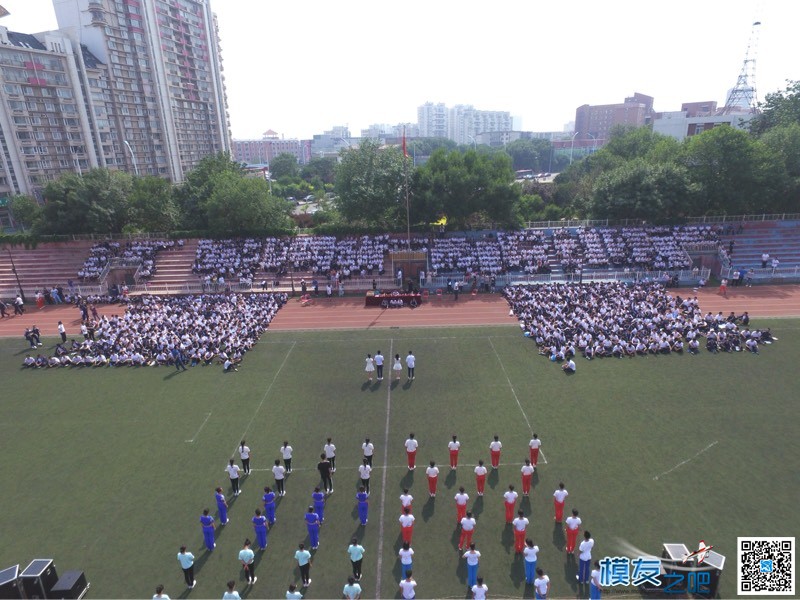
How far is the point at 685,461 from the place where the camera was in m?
13.0

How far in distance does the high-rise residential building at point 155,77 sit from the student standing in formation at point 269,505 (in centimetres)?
6200

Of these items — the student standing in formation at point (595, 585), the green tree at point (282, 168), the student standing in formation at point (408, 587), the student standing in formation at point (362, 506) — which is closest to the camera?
the student standing in formation at point (408, 587)

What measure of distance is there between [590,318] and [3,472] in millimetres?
23330

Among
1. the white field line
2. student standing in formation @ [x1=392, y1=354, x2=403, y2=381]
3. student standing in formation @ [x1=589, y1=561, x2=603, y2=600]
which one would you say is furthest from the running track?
student standing in formation @ [x1=589, y1=561, x2=603, y2=600]

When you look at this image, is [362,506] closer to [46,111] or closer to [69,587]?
[69,587]

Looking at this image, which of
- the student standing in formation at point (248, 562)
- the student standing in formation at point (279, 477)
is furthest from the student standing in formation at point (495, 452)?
the student standing in formation at point (248, 562)

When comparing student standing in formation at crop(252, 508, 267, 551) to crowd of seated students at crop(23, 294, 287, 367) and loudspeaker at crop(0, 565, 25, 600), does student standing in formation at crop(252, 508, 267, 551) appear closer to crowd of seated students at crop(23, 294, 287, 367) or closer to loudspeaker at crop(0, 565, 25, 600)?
loudspeaker at crop(0, 565, 25, 600)

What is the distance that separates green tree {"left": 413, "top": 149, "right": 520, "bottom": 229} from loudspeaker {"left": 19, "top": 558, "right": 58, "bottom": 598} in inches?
1228

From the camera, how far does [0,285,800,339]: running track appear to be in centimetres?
2548

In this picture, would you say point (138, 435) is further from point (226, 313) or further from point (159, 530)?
point (226, 313)

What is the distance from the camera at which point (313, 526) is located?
10.2 m

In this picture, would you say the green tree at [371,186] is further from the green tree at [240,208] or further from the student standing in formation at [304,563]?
the student standing in formation at [304,563]

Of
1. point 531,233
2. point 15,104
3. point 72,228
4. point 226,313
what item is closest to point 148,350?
point 226,313

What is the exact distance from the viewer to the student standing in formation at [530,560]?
29.9ft
